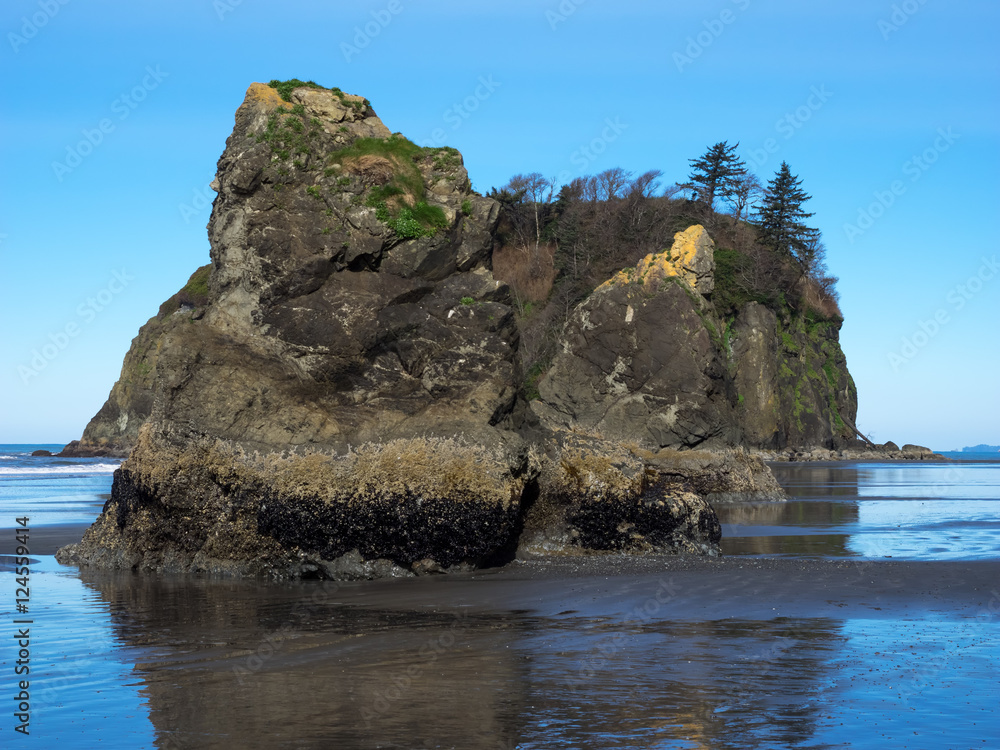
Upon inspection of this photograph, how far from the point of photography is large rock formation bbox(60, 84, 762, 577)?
13.4 metres

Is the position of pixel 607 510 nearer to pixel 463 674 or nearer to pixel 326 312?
pixel 326 312

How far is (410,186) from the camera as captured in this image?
55.1 ft

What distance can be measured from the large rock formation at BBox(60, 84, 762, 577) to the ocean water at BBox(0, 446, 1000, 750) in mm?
819

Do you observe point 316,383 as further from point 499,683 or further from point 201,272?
point 201,272

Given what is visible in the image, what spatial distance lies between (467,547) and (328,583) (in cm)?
211

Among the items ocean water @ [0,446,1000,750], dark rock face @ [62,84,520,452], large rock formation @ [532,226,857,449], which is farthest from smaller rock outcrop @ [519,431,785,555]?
large rock formation @ [532,226,857,449]

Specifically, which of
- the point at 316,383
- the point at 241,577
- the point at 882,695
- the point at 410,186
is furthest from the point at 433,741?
the point at 410,186

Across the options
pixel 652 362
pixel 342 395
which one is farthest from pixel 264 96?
pixel 652 362

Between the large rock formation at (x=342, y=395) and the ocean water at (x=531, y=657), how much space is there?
32.2 inches

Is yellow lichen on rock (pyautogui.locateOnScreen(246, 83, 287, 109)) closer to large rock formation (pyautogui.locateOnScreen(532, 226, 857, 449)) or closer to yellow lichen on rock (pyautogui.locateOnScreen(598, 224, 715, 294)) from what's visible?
large rock formation (pyautogui.locateOnScreen(532, 226, 857, 449))

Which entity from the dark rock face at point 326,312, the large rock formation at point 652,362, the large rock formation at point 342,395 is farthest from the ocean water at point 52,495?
the large rock formation at point 652,362

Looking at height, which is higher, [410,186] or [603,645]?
[410,186]

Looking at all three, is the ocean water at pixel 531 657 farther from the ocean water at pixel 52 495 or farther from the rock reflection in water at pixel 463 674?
the ocean water at pixel 52 495

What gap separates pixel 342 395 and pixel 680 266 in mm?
38602
